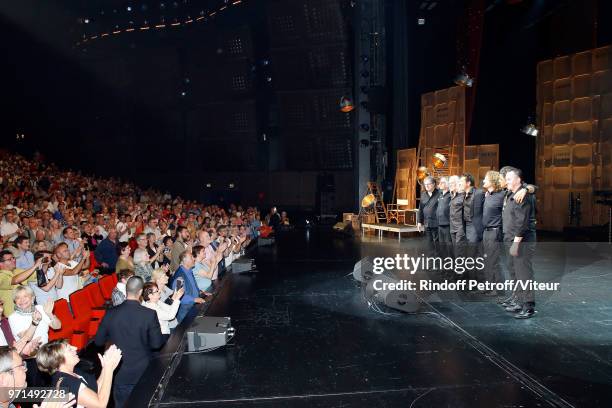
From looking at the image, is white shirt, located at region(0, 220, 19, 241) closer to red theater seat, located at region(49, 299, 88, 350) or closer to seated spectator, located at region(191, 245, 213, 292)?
seated spectator, located at region(191, 245, 213, 292)

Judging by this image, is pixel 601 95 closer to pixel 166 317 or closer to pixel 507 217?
pixel 507 217

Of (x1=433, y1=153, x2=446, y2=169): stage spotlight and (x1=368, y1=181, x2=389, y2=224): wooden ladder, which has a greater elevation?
(x1=433, y1=153, x2=446, y2=169): stage spotlight

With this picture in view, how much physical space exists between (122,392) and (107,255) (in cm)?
465

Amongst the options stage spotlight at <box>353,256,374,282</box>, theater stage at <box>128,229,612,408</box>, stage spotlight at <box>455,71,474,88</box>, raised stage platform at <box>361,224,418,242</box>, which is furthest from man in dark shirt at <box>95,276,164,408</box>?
stage spotlight at <box>455,71,474,88</box>

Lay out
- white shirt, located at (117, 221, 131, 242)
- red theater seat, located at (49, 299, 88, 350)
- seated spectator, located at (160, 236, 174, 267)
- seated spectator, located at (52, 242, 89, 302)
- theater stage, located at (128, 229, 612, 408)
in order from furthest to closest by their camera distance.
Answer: white shirt, located at (117, 221, 131, 242)
seated spectator, located at (160, 236, 174, 267)
seated spectator, located at (52, 242, 89, 302)
red theater seat, located at (49, 299, 88, 350)
theater stage, located at (128, 229, 612, 408)

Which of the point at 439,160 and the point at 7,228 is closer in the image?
the point at 7,228

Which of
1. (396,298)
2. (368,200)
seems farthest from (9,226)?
(368,200)

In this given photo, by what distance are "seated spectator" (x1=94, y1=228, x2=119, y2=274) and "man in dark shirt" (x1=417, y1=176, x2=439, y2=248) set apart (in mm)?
4825

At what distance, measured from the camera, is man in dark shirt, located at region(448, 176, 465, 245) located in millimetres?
5902

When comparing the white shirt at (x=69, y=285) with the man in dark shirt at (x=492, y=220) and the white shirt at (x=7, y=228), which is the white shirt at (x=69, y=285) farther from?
the man in dark shirt at (x=492, y=220)

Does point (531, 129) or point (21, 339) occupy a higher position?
point (531, 129)

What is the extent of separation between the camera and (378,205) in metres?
14.3

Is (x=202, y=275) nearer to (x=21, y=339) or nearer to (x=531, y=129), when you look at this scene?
(x=21, y=339)

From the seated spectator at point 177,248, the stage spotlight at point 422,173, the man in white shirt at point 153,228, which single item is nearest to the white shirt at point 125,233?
the man in white shirt at point 153,228
